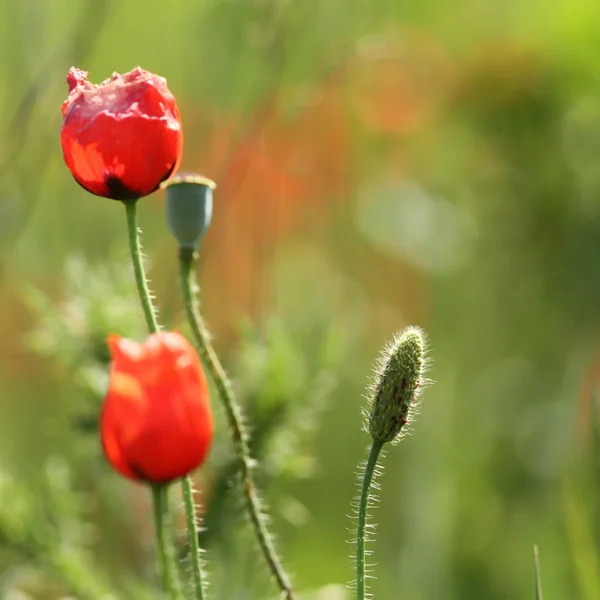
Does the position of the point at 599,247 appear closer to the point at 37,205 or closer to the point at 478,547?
the point at 478,547

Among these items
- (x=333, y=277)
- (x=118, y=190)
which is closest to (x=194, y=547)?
(x=118, y=190)

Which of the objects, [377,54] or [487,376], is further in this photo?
[487,376]

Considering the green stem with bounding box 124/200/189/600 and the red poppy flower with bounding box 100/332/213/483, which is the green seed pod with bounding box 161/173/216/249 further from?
the red poppy flower with bounding box 100/332/213/483

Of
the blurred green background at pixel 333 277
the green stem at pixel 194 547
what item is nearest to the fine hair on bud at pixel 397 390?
the green stem at pixel 194 547

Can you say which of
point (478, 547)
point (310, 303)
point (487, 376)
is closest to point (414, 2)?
point (310, 303)

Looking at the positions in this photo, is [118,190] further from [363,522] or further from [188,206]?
[363,522]

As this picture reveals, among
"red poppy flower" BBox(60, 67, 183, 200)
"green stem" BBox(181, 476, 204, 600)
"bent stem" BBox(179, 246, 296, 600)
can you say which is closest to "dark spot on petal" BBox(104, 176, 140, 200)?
"red poppy flower" BBox(60, 67, 183, 200)
